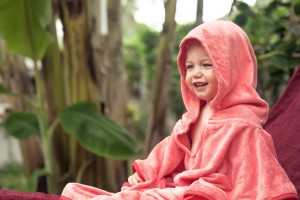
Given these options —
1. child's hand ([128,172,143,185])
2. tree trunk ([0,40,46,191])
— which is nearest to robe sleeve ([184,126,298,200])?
child's hand ([128,172,143,185])

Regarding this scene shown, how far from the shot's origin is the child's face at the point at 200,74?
1.24 meters

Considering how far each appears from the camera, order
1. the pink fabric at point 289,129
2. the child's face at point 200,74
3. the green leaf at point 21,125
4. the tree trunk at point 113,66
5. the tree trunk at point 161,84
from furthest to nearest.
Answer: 1. the tree trunk at point 113,66
2. the tree trunk at point 161,84
3. the green leaf at point 21,125
4. the pink fabric at point 289,129
5. the child's face at point 200,74

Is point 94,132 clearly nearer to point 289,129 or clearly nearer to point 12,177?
point 289,129

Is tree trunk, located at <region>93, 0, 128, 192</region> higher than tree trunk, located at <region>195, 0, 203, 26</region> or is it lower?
lower

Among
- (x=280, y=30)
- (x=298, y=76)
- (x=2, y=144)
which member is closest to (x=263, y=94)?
(x=280, y=30)

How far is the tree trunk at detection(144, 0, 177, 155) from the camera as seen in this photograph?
A: 3.01 meters

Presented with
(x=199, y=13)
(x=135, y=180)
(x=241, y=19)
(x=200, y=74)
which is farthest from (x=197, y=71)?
(x=241, y=19)

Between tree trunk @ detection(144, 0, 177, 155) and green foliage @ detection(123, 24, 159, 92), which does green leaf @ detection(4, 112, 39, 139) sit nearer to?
tree trunk @ detection(144, 0, 177, 155)

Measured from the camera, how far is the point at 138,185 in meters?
1.33

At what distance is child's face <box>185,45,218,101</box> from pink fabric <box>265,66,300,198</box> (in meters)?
0.40

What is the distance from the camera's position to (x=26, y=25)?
8.19 feet

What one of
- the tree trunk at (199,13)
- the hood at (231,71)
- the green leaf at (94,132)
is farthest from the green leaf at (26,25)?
the hood at (231,71)

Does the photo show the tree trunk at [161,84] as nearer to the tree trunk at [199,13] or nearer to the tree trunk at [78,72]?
the tree trunk at [78,72]

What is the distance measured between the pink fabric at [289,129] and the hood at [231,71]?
0.31 metres
